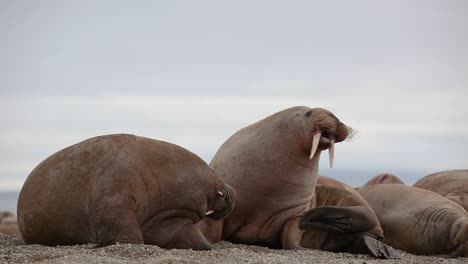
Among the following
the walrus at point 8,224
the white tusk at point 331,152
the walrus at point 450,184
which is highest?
the white tusk at point 331,152

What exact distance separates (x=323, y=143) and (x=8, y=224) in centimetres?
615

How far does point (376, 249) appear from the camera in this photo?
9375mm

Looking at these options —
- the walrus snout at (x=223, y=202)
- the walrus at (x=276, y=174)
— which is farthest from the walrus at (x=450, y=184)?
the walrus snout at (x=223, y=202)

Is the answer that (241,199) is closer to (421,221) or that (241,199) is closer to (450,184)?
(421,221)

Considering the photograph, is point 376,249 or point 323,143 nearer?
point 376,249

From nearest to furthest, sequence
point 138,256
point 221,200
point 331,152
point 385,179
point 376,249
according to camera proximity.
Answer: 1. point 138,256
2. point 221,200
3. point 376,249
4. point 331,152
5. point 385,179

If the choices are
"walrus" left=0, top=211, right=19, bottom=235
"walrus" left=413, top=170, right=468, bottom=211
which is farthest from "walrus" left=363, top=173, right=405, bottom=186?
"walrus" left=0, top=211, right=19, bottom=235

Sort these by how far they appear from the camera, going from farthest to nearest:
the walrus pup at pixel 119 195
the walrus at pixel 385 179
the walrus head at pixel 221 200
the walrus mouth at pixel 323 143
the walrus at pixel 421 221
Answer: the walrus at pixel 385 179 → the walrus at pixel 421 221 → the walrus mouth at pixel 323 143 → the walrus head at pixel 221 200 → the walrus pup at pixel 119 195

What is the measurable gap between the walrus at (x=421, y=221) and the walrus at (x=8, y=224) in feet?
12.5

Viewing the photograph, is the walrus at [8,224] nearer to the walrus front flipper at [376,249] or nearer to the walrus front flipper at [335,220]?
the walrus front flipper at [335,220]

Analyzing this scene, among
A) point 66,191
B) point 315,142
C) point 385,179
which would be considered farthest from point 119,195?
point 385,179

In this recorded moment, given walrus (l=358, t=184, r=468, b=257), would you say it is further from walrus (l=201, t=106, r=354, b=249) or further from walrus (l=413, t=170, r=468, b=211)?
walrus (l=201, t=106, r=354, b=249)

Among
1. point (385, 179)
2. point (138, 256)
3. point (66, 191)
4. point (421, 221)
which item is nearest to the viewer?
point (138, 256)

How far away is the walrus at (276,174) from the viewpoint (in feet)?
32.3
